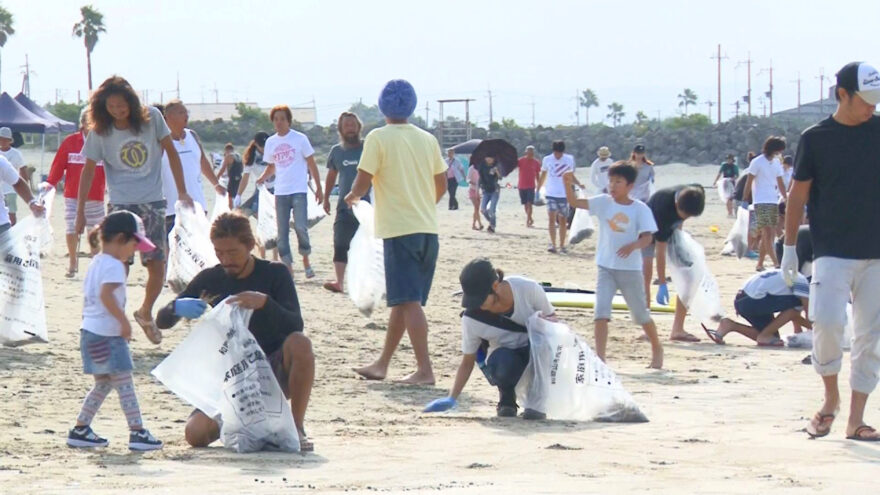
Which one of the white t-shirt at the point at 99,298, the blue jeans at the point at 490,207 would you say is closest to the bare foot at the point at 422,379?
the white t-shirt at the point at 99,298

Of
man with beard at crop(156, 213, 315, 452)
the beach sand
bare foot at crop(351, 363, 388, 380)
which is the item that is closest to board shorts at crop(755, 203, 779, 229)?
the beach sand

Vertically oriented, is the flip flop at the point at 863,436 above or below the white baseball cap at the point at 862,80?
below

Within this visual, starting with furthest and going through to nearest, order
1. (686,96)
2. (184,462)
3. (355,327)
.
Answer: (686,96) < (355,327) < (184,462)

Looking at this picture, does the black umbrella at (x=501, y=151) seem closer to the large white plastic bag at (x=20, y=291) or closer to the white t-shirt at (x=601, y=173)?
the white t-shirt at (x=601, y=173)

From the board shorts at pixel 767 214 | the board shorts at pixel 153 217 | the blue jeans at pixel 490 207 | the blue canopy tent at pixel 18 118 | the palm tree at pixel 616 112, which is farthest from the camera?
the palm tree at pixel 616 112

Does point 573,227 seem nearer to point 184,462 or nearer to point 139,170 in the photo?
point 139,170

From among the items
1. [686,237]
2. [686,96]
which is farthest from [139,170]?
[686,96]

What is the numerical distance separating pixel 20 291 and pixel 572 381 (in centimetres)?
360

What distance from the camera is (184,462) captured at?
5.86 metres

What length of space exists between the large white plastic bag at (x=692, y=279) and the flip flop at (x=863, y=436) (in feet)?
14.4

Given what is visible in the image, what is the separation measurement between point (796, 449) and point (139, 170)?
4303mm

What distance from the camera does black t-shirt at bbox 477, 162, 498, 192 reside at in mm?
23891

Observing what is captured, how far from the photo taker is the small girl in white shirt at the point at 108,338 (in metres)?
6.14

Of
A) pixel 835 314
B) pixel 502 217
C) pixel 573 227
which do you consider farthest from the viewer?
pixel 502 217
